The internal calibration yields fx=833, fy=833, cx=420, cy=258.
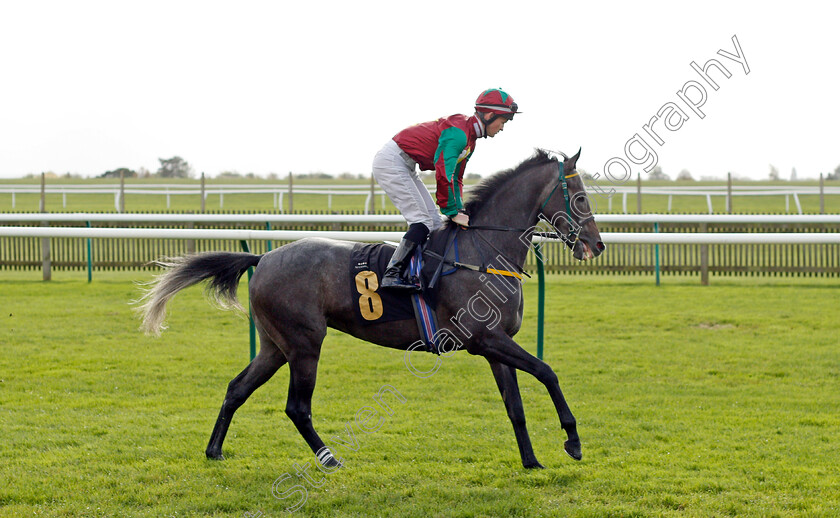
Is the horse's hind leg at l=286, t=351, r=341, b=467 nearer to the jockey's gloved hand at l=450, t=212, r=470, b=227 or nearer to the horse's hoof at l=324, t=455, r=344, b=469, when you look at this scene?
the horse's hoof at l=324, t=455, r=344, b=469

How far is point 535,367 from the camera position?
4168mm

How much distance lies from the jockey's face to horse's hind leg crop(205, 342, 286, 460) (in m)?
1.66

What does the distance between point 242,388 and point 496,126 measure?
197cm

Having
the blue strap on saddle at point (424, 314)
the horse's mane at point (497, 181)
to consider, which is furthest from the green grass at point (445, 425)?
the horse's mane at point (497, 181)

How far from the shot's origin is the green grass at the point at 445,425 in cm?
387

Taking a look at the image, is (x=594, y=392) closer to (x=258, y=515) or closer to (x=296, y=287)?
(x=296, y=287)

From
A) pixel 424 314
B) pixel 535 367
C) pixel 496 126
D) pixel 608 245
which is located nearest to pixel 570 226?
pixel 496 126

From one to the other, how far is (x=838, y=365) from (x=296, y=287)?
5.02m

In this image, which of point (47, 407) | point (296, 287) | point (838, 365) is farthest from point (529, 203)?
point (838, 365)

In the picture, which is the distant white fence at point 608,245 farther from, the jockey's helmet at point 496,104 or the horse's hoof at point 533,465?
the horse's hoof at point 533,465

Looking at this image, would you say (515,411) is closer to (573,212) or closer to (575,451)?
(575,451)

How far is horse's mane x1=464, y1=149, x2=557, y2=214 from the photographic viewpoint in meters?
4.54

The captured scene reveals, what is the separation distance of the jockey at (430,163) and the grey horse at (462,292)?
216 mm

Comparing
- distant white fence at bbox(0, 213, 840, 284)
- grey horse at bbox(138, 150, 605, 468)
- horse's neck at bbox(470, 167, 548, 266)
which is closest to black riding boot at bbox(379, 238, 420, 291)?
grey horse at bbox(138, 150, 605, 468)
